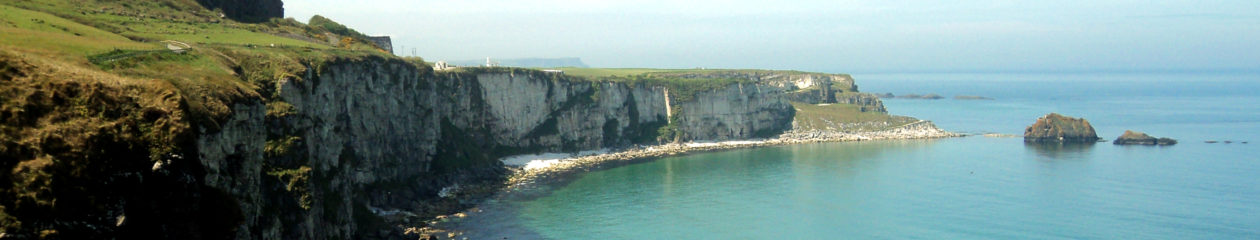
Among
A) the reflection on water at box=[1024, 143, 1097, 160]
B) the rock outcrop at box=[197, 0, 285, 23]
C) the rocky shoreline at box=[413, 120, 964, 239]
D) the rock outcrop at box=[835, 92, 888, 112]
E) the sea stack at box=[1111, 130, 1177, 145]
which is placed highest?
the rock outcrop at box=[197, 0, 285, 23]

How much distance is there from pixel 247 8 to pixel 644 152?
44.6 meters

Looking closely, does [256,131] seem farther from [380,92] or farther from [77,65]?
[380,92]

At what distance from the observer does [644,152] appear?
99.1 meters

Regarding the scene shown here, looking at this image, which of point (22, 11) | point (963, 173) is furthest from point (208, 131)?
point (963, 173)

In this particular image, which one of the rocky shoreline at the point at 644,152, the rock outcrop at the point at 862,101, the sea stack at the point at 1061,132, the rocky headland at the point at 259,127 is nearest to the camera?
the rocky headland at the point at 259,127

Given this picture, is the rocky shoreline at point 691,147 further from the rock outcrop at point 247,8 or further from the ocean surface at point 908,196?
the rock outcrop at point 247,8

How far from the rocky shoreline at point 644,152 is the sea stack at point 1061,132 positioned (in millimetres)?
10998

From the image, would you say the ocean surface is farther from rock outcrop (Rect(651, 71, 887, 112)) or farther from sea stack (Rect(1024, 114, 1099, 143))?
rock outcrop (Rect(651, 71, 887, 112))

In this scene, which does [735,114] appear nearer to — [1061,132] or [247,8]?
[1061,132]

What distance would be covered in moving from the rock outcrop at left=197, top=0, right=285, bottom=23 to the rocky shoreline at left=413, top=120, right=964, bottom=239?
2437 centimetres

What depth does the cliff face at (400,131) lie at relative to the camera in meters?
32.3

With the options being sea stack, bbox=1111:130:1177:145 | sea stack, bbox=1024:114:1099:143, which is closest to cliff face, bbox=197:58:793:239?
sea stack, bbox=1024:114:1099:143

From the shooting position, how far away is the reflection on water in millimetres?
93875

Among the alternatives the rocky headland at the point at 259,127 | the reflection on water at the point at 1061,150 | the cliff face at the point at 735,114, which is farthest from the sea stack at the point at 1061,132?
the rocky headland at the point at 259,127
